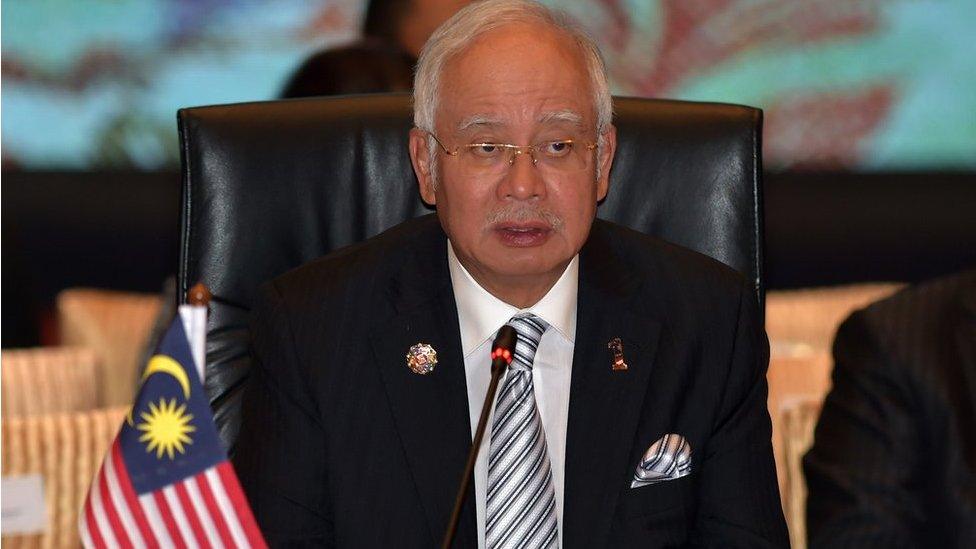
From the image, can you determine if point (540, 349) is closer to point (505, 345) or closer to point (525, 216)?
point (525, 216)

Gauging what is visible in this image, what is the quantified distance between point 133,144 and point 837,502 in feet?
12.0

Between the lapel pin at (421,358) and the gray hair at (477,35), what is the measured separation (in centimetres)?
27

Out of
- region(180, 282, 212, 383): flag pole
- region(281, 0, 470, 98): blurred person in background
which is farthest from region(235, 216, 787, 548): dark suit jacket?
region(281, 0, 470, 98): blurred person in background

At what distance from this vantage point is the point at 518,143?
2.22 m

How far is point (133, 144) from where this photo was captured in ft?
16.6

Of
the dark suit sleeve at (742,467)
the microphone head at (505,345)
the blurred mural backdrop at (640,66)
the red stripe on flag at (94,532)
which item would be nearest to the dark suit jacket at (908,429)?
the dark suit sleeve at (742,467)

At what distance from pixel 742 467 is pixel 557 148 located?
0.53 meters

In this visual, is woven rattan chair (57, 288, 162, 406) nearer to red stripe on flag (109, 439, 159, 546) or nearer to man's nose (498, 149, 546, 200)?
man's nose (498, 149, 546, 200)

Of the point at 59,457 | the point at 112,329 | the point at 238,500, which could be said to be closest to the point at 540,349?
the point at 238,500

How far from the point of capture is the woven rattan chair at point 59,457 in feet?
9.08

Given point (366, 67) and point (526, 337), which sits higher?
point (366, 67)

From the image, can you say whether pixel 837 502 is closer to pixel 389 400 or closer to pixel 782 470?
pixel 389 400

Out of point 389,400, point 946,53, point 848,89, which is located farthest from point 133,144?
point 389,400

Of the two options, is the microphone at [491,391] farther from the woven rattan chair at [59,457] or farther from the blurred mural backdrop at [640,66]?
the blurred mural backdrop at [640,66]
